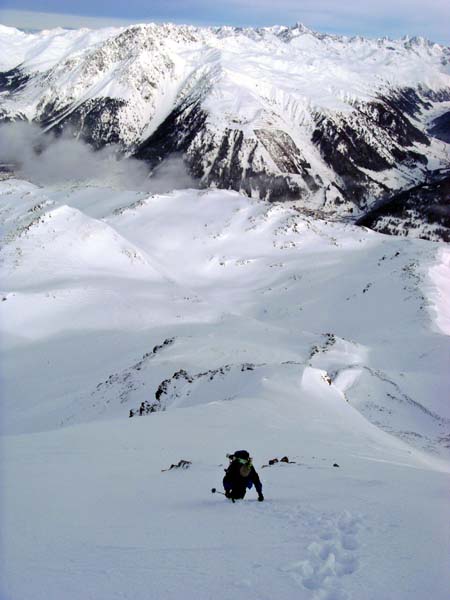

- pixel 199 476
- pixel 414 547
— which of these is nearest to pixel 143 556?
pixel 414 547

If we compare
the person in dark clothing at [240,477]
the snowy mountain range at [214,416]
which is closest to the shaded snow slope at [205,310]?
the snowy mountain range at [214,416]

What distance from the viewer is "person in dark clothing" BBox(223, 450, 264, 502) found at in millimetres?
10677

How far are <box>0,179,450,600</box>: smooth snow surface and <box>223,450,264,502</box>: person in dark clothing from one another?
0.33 metres

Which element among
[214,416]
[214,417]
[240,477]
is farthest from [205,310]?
[240,477]

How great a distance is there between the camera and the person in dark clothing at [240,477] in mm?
10677

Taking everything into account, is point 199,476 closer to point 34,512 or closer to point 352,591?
point 34,512

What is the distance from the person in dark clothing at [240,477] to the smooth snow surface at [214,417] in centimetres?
33

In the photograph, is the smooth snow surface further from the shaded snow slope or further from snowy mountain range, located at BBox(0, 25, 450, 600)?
the shaded snow slope

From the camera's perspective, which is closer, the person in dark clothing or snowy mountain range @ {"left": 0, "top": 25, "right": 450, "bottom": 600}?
snowy mountain range @ {"left": 0, "top": 25, "right": 450, "bottom": 600}

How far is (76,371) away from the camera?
38.5 metres

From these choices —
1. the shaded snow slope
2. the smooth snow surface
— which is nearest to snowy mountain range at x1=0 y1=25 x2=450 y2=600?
the smooth snow surface

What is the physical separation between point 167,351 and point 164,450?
21.2 metres

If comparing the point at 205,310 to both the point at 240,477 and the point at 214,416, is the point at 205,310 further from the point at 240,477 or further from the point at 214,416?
the point at 240,477

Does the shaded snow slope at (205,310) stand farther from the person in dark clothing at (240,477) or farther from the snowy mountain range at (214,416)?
the person in dark clothing at (240,477)
